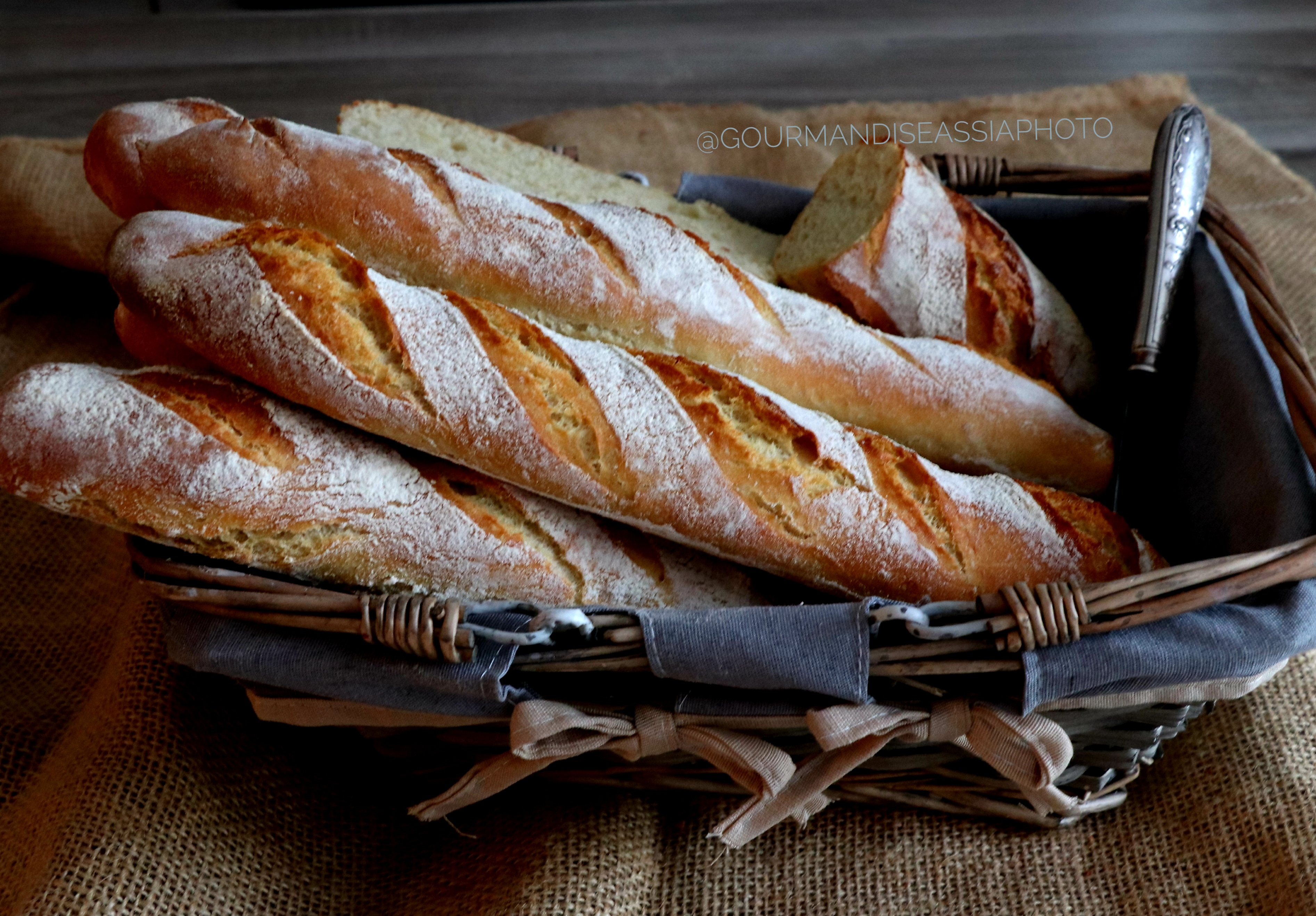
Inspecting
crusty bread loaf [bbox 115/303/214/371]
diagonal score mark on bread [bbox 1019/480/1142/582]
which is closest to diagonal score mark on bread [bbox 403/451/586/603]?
crusty bread loaf [bbox 115/303/214/371]

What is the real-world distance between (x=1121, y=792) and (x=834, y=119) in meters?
1.59

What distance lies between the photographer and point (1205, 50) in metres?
2.74

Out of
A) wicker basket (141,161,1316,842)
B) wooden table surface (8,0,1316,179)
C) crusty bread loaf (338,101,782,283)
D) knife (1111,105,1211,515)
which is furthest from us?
wooden table surface (8,0,1316,179)

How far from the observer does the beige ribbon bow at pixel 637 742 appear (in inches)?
35.3

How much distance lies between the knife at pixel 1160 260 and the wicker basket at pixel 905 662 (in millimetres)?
169

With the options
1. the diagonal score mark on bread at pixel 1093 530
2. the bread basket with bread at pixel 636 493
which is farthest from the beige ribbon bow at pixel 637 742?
the diagonal score mark on bread at pixel 1093 530

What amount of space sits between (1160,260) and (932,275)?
261mm

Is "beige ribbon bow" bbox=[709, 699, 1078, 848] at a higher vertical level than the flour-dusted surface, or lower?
lower

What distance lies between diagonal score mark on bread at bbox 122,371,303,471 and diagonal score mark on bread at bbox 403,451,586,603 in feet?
0.40

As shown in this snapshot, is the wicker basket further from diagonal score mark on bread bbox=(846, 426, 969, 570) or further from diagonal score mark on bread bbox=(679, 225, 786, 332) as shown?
diagonal score mark on bread bbox=(679, 225, 786, 332)

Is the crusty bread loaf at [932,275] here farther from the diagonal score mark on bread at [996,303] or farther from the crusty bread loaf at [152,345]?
the crusty bread loaf at [152,345]

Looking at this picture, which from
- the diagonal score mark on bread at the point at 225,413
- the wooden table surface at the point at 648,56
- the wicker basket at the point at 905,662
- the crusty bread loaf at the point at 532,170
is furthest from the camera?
the wooden table surface at the point at 648,56

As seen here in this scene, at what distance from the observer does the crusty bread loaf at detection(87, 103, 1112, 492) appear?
113 centimetres

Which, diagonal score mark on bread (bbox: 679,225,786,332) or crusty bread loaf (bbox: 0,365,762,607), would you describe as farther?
diagonal score mark on bread (bbox: 679,225,786,332)
